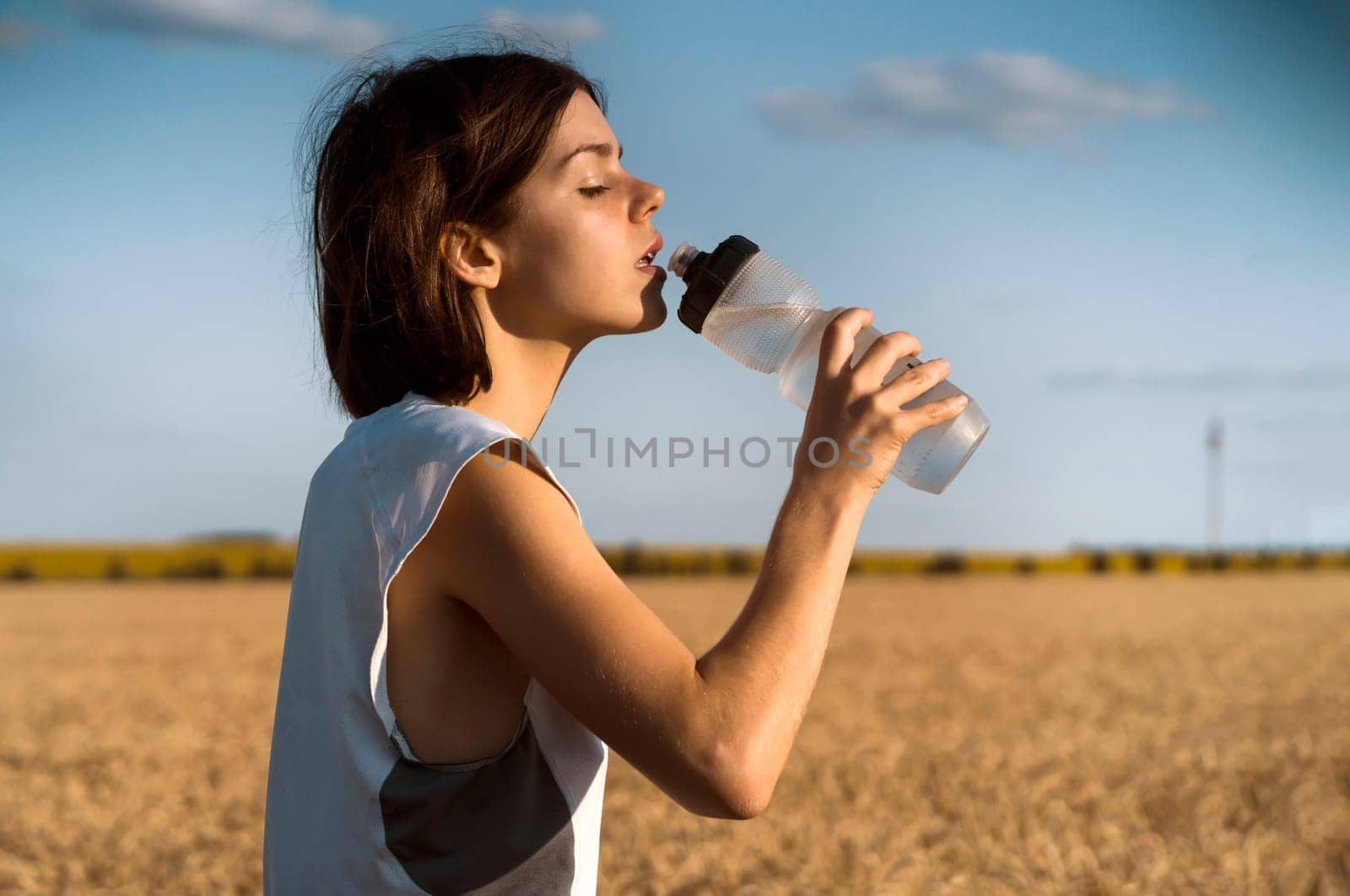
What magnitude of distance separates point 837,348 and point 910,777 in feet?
20.1

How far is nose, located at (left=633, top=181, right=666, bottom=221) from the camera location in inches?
70.3

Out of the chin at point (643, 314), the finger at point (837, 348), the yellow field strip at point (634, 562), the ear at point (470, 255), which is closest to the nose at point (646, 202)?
the chin at point (643, 314)

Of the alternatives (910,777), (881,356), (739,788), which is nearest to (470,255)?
(881,356)

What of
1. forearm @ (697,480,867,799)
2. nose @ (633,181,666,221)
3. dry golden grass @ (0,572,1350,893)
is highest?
nose @ (633,181,666,221)

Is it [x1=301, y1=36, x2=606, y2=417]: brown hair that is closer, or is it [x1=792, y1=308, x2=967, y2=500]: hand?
[x1=792, y1=308, x2=967, y2=500]: hand

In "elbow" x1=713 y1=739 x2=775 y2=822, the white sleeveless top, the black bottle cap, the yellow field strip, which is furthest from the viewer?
the yellow field strip

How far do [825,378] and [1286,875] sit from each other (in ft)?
16.0

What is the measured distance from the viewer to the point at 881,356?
1.56 metres

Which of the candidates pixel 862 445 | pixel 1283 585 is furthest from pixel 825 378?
pixel 1283 585

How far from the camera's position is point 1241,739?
8.62 metres

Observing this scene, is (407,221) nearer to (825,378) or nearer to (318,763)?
(825,378)

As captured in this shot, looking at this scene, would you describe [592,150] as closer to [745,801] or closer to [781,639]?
[781,639]

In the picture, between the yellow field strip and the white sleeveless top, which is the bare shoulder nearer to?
the white sleeveless top

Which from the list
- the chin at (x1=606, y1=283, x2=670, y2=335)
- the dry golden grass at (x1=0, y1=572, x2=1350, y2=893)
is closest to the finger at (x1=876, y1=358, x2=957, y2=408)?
the chin at (x1=606, y1=283, x2=670, y2=335)
